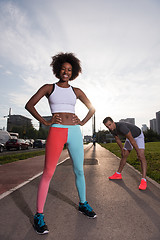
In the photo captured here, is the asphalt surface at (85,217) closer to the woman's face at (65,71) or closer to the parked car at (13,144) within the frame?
the woman's face at (65,71)

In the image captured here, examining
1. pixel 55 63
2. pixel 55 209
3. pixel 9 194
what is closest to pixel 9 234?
pixel 55 209

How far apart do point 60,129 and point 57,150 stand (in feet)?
0.94

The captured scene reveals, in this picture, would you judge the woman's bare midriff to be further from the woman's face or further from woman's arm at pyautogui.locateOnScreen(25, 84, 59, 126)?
the woman's face

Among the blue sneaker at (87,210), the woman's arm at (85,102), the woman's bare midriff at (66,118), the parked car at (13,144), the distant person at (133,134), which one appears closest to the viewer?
the woman's bare midriff at (66,118)

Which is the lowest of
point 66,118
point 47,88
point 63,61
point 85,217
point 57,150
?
point 85,217

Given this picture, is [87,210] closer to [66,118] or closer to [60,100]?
[66,118]

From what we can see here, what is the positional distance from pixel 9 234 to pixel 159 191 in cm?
334

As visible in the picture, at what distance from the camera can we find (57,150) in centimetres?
256

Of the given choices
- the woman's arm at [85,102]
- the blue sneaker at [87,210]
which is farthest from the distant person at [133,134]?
the blue sneaker at [87,210]

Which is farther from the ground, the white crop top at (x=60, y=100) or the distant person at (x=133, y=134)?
the white crop top at (x=60, y=100)

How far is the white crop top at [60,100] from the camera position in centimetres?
267

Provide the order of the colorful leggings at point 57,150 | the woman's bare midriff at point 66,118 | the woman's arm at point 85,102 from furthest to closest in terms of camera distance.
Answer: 1. the woman's arm at point 85,102
2. the woman's bare midriff at point 66,118
3. the colorful leggings at point 57,150

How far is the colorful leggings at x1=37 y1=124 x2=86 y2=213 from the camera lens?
253 centimetres

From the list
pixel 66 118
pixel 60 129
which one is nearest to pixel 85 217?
pixel 60 129
